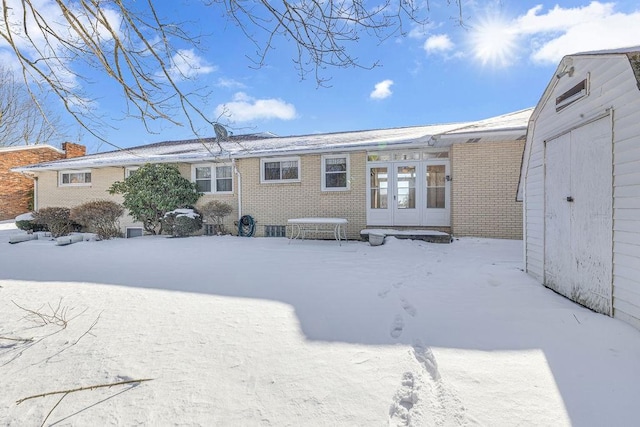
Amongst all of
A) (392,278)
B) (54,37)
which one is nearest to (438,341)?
(392,278)

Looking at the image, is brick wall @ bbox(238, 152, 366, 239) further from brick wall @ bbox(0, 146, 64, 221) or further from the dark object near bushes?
brick wall @ bbox(0, 146, 64, 221)

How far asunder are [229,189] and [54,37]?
8211 millimetres

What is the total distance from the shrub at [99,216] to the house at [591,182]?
1169 cm

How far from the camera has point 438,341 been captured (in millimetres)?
2568

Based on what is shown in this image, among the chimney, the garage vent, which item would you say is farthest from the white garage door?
the chimney

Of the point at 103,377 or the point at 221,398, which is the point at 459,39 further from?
the point at 103,377

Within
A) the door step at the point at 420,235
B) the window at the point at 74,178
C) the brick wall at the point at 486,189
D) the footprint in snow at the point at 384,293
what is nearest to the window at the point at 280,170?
the door step at the point at 420,235

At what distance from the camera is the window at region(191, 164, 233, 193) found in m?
11.3

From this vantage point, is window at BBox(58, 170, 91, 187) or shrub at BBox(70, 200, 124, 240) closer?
shrub at BBox(70, 200, 124, 240)

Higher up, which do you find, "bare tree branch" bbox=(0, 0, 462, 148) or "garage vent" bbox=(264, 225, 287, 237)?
"bare tree branch" bbox=(0, 0, 462, 148)

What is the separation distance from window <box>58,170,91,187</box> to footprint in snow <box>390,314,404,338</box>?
14.7 metres

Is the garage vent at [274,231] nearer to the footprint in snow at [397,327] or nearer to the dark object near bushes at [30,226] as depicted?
the footprint in snow at [397,327]

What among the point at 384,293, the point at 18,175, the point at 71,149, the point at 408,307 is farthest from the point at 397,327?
the point at 18,175

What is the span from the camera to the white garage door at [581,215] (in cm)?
308
